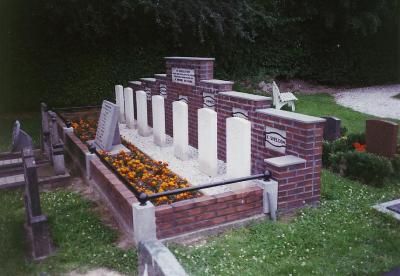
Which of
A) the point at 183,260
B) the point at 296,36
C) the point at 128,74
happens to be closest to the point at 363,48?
the point at 296,36

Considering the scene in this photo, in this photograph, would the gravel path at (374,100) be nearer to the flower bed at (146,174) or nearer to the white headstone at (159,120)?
the white headstone at (159,120)

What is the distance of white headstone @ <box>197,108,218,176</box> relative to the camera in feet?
21.6

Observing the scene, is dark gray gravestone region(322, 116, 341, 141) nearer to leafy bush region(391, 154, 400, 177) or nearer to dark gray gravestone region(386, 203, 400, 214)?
leafy bush region(391, 154, 400, 177)

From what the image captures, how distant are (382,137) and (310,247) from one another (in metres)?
3.30

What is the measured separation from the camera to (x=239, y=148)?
5844 mm

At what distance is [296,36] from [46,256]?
17.3m

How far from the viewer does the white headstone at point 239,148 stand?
5715mm

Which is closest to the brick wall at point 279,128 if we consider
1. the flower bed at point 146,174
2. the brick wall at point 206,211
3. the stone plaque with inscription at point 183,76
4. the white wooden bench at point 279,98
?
the stone plaque with inscription at point 183,76

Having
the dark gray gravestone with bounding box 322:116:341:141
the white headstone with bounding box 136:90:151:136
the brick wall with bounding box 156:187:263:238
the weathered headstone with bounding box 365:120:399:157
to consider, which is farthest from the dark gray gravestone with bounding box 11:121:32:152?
the dark gray gravestone with bounding box 322:116:341:141

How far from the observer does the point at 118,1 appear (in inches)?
480

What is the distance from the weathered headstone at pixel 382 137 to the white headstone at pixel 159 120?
154 inches

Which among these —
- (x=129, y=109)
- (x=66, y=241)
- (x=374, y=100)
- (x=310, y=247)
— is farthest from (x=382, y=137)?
(x=374, y=100)

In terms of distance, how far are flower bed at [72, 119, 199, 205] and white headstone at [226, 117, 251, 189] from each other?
2.18ft

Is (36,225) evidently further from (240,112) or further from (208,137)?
(240,112)
